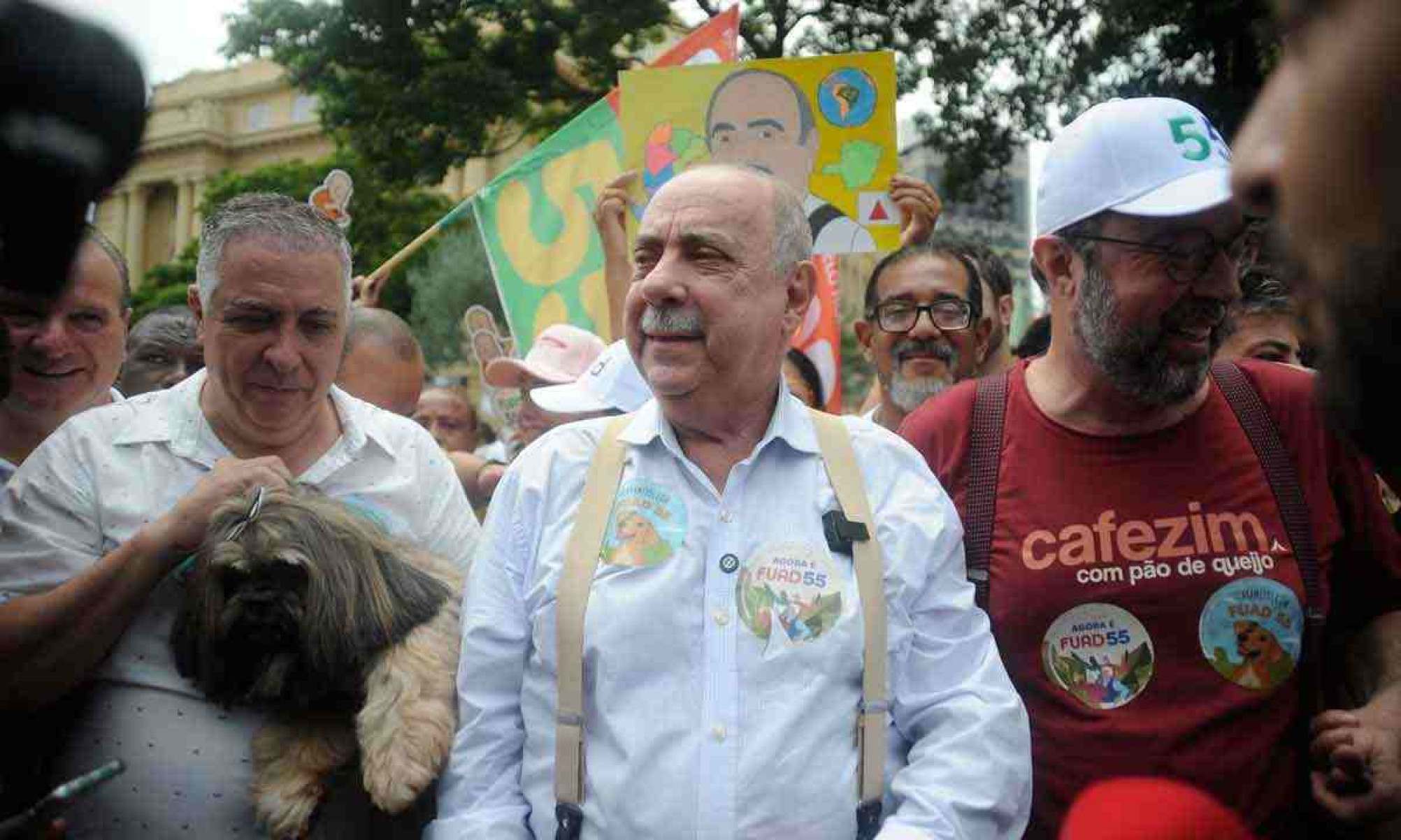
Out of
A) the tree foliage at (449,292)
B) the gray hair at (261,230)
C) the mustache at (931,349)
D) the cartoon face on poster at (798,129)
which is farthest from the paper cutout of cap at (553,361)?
the tree foliage at (449,292)

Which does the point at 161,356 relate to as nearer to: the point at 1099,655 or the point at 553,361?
the point at 553,361

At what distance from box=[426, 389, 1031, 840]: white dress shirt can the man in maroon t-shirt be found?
236mm

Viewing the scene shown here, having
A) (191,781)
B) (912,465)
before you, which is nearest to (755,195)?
(912,465)

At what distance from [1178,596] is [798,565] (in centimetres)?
86

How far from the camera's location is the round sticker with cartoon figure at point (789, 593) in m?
2.57

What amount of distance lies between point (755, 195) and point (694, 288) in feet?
0.99

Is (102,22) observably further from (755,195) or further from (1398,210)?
(755,195)

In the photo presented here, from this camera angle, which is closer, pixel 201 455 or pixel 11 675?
pixel 11 675

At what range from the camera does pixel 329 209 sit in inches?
251

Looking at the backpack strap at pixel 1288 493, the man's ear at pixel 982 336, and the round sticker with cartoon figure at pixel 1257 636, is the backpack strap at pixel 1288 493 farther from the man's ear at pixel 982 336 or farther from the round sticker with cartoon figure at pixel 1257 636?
the man's ear at pixel 982 336

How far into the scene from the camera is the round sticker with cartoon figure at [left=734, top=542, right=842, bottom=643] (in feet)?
8.43

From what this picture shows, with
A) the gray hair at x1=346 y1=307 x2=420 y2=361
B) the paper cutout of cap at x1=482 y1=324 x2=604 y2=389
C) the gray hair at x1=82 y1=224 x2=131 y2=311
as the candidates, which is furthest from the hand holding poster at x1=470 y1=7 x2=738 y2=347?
the gray hair at x1=82 y1=224 x2=131 y2=311

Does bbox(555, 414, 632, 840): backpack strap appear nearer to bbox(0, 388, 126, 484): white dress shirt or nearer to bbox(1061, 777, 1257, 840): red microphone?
bbox(1061, 777, 1257, 840): red microphone

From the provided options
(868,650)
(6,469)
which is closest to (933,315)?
(868,650)
